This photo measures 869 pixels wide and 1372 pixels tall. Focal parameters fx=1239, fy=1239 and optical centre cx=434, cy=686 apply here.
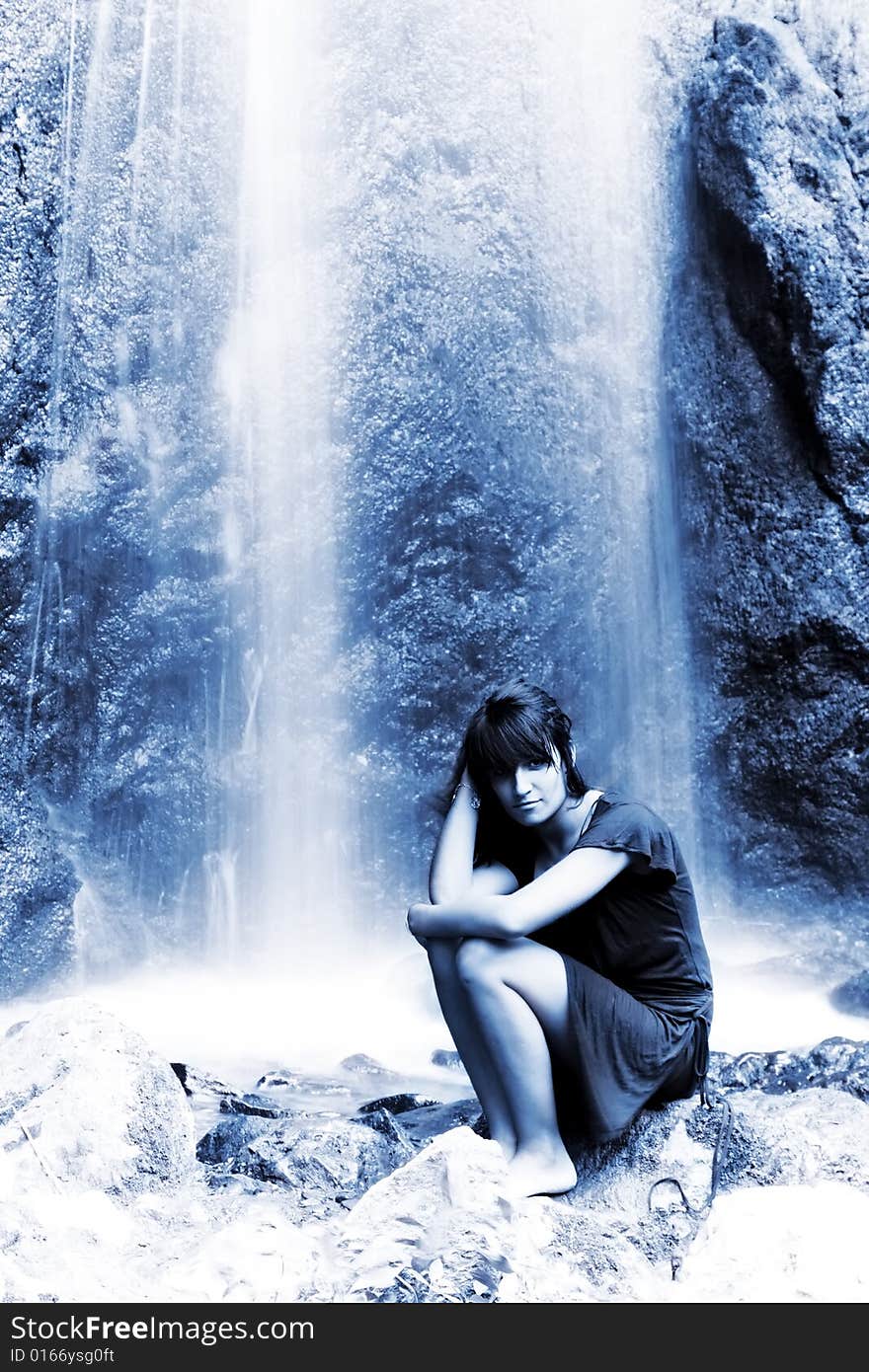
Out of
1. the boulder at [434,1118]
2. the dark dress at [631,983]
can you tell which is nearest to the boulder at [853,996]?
the boulder at [434,1118]

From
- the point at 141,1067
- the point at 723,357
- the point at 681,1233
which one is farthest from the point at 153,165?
the point at 681,1233

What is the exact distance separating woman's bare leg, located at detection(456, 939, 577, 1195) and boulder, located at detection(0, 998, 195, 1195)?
899 mm

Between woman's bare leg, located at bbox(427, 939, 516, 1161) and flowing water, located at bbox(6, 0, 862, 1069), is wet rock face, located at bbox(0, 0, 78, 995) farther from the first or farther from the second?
woman's bare leg, located at bbox(427, 939, 516, 1161)

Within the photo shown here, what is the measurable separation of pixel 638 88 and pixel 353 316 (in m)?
2.30

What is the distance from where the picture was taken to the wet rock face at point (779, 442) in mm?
7090

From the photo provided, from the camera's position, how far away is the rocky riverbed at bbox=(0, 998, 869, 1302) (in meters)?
2.22

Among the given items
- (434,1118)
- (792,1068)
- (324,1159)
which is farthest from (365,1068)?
(324,1159)

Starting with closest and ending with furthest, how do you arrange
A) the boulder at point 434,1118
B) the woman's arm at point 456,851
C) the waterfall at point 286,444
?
the woman's arm at point 456,851 < the boulder at point 434,1118 < the waterfall at point 286,444

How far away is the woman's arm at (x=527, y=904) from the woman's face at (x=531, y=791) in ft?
0.42

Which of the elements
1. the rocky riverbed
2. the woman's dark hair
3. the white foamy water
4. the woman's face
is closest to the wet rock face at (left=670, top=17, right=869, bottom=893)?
the white foamy water

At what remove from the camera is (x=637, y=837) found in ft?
8.48

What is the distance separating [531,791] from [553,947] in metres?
0.38

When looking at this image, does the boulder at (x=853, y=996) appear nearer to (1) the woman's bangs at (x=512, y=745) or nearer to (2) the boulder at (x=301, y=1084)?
(2) the boulder at (x=301, y=1084)

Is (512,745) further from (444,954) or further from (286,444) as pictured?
(286,444)
